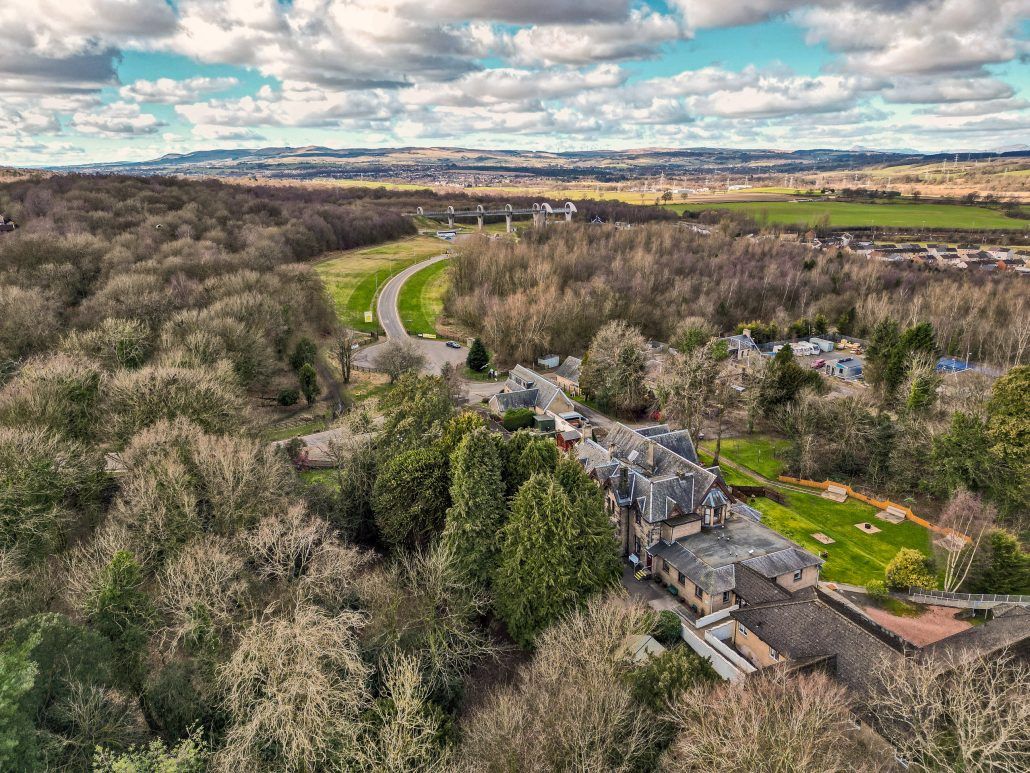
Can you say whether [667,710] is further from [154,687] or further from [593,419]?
[593,419]

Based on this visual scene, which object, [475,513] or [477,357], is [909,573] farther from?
[477,357]

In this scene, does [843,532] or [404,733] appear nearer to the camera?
[404,733]

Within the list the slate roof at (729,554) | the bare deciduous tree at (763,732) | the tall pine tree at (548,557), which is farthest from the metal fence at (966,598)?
the tall pine tree at (548,557)

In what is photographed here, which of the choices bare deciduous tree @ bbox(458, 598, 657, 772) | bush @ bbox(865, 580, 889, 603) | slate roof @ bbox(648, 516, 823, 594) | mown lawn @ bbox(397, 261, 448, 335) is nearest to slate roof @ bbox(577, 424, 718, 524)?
slate roof @ bbox(648, 516, 823, 594)

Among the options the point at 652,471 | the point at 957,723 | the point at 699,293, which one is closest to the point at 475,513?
the point at 652,471

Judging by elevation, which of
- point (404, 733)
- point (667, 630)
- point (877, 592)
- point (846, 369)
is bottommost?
point (846, 369)

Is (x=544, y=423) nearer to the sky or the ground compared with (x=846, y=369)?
nearer to the sky
